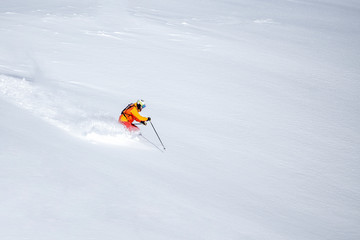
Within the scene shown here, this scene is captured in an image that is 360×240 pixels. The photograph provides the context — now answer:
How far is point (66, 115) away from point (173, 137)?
7.48 ft

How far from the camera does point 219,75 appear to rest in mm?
10703

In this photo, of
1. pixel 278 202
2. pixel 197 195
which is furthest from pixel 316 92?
pixel 197 195

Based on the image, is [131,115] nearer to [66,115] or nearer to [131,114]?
[131,114]

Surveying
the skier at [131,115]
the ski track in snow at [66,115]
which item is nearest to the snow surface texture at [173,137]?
the ski track in snow at [66,115]

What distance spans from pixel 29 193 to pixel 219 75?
837cm

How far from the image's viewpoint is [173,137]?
6098 mm

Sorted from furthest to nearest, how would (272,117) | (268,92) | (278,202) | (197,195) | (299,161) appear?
1. (268,92)
2. (272,117)
3. (299,161)
4. (278,202)
5. (197,195)

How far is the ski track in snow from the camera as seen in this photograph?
5348mm

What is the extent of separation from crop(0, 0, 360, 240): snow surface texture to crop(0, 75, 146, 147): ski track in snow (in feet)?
0.12

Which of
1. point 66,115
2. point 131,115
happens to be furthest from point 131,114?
point 66,115

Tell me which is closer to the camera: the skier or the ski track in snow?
the ski track in snow

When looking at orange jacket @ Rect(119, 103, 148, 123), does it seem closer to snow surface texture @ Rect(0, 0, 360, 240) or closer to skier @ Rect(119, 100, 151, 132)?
skier @ Rect(119, 100, 151, 132)

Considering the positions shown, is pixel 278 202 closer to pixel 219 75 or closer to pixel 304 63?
pixel 219 75

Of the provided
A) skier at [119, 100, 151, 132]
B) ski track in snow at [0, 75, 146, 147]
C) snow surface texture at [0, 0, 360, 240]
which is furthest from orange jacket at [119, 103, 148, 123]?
snow surface texture at [0, 0, 360, 240]
